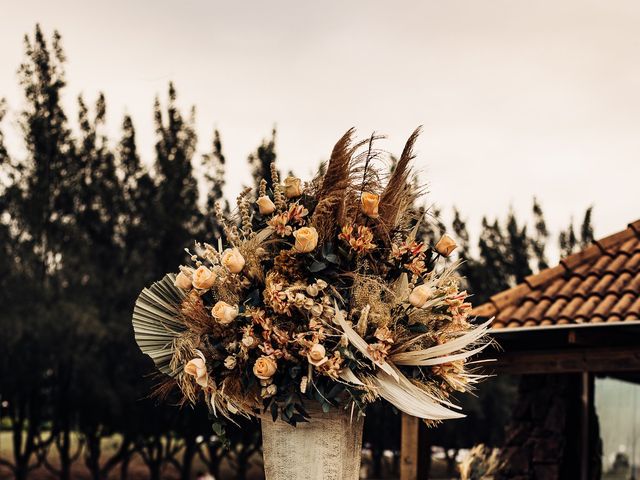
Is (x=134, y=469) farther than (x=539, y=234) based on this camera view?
No

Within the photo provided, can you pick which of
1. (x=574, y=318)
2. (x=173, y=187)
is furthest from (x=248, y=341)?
(x=173, y=187)

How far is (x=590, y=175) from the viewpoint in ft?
70.3

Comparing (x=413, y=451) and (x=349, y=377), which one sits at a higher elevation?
(x=349, y=377)

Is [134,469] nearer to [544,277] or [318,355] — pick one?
[544,277]

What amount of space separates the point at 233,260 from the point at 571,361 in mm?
7206

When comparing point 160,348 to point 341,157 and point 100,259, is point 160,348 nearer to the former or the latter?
point 341,157

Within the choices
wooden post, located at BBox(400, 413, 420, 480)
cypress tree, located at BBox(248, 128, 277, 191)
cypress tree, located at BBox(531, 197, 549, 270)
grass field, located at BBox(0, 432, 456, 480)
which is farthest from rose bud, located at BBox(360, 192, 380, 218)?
cypress tree, located at BBox(531, 197, 549, 270)

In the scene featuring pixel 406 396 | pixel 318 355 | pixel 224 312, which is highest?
pixel 224 312

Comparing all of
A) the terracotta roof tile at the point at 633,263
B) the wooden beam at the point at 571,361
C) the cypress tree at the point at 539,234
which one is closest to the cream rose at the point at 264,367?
the wooden beam at the point at 571,361

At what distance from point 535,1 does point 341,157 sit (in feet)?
19.7

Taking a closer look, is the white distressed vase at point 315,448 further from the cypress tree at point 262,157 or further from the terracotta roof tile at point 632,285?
the cypress tree at point 262,157

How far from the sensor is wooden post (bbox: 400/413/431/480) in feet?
28.5

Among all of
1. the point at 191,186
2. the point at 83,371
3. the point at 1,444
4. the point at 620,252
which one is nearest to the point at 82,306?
the point at 83,371

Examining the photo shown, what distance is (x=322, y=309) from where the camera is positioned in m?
2.46
